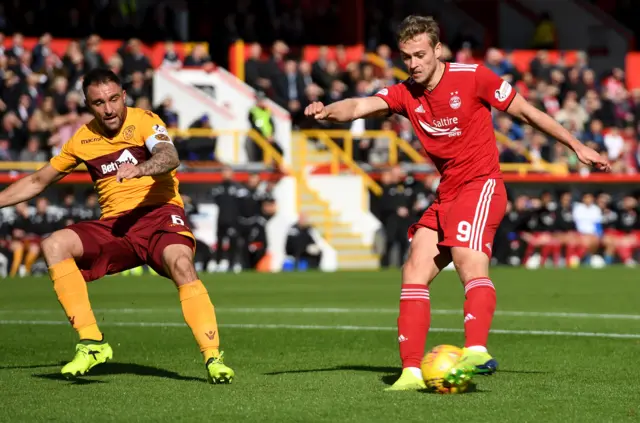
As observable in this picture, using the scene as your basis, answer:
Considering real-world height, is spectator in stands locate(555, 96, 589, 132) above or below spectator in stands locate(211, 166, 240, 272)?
above

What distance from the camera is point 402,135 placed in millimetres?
30141

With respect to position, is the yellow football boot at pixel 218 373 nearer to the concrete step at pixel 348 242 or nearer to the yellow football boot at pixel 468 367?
the yellow football boot at pixel 468 367

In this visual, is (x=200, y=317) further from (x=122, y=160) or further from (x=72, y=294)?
(x=122, y=160)

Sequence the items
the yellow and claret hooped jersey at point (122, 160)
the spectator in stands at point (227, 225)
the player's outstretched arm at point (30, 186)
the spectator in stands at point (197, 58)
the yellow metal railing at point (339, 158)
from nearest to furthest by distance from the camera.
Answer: the yellow and claret hooped jersey at point (122, 160) → the player's outstretched arm at point (30, 186) → the spectator in stands at point (227, 225) → the yellow metal railing at point (339, 158) → the spectator in stands at point (197, 58)

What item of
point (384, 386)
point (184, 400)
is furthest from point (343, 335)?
point (184, 400)

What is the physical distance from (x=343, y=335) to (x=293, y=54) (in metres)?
21.0

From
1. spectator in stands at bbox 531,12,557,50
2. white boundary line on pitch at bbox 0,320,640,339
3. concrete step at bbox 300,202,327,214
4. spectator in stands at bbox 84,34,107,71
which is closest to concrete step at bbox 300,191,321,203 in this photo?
concrete step at bbox 300,202,327,214

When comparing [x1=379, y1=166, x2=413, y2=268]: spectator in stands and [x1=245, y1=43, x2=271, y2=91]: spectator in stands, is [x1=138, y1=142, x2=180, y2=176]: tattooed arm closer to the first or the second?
[x1=379, y1=166, x2=413, y2=268]: spectator in stands

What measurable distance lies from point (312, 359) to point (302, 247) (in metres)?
16.6

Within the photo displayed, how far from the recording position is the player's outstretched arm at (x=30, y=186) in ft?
29.8

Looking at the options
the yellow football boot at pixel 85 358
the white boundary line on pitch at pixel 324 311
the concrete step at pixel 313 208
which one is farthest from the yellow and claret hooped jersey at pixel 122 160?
the concrete step at pixel 313 208

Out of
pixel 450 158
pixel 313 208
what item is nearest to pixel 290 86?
pixel 313 208

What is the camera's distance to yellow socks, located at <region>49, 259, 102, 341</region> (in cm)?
876

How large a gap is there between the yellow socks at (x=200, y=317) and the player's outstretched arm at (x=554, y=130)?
2335mm
